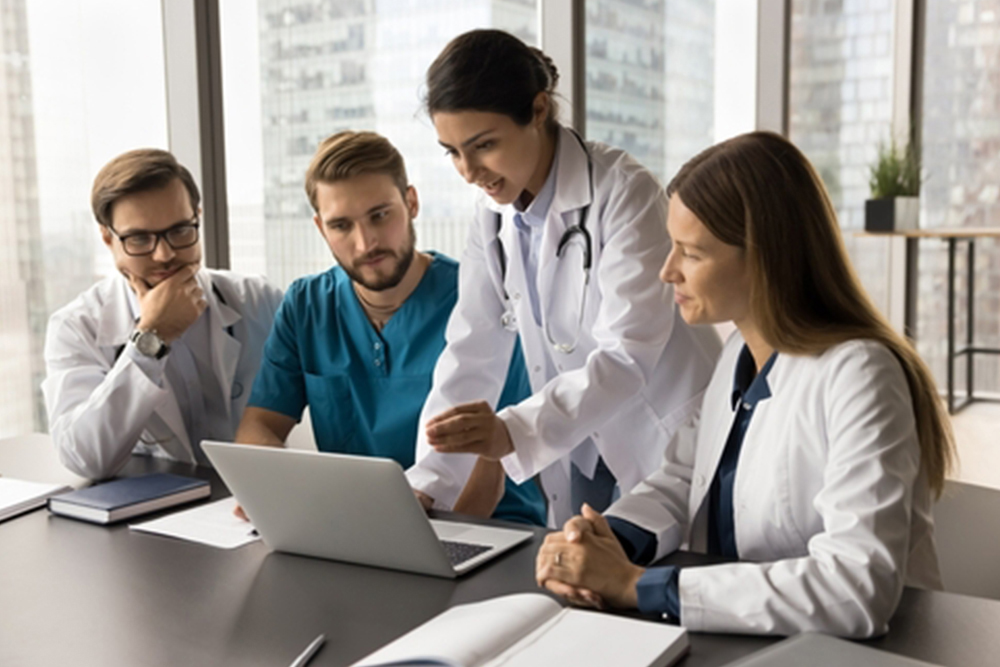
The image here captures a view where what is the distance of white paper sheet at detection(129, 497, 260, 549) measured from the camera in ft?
4.49

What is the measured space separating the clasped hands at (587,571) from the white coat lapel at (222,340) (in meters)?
Answer: 1.18

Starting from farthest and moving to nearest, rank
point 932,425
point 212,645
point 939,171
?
point 939,171, point 932,425, point 212,645

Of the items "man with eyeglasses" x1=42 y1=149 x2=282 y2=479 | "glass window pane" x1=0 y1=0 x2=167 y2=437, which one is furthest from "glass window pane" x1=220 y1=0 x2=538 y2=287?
"man with eyeglasses" x1=42 y1=149 x2=282 y2=479

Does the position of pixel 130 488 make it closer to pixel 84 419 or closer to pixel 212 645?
pixel 84 419

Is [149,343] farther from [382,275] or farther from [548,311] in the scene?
[548,311]

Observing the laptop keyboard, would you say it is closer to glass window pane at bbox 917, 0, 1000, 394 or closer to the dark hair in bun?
the dark hair in bun

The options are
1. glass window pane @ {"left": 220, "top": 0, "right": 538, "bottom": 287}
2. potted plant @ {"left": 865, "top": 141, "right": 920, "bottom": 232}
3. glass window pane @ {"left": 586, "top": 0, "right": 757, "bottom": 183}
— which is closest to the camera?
glass window pane @ {"left": 220, "top": 0, "right": 538, "bottom": 287}

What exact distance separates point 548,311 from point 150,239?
0.83 m

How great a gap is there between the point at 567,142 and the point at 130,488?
3.25 ft

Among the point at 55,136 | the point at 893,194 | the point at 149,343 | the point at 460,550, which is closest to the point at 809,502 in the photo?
the point at 460,550

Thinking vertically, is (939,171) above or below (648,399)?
above

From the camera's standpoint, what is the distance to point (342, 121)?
3.05 m

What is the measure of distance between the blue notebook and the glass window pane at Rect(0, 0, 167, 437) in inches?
38.2

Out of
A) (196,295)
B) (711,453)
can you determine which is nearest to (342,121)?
(196,295)
